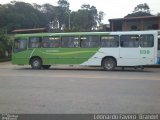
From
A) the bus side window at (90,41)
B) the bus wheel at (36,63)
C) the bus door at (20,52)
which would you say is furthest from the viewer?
the bus door at (20,52)

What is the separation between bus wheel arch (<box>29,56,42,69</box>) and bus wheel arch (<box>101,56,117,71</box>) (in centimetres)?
464

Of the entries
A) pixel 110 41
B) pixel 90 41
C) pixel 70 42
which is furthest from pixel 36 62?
pixel 110 41

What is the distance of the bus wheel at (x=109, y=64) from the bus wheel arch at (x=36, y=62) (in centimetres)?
470

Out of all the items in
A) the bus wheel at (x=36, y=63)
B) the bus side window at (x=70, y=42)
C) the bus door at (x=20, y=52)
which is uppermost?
the bus side window at (x=70, y=42)

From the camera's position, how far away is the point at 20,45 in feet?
85.1

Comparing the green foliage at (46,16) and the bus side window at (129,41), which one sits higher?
the green foliage at (46,16)

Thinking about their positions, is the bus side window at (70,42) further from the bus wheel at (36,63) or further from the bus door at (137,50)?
the bus door at (137,50)

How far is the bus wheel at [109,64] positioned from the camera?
23.7 m

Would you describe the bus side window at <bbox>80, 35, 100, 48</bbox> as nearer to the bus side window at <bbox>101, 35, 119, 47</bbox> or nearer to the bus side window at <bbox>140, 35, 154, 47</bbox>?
the bus side window at <bbox>101, 35, 119, 47</bbox>

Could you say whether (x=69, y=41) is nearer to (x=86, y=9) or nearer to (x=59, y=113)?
(x=59, y=113)

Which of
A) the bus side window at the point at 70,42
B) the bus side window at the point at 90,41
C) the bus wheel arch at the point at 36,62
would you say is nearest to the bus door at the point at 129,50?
the bus side window at the point at 90,41

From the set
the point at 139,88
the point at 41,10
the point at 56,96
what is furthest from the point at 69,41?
the point at 41,10

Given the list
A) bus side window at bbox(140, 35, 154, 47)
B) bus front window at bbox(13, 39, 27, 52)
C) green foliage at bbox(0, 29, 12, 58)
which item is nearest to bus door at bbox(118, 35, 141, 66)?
bus side window at bbox(140, 35, 154, 47)

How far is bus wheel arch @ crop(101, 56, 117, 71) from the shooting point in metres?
23.7
